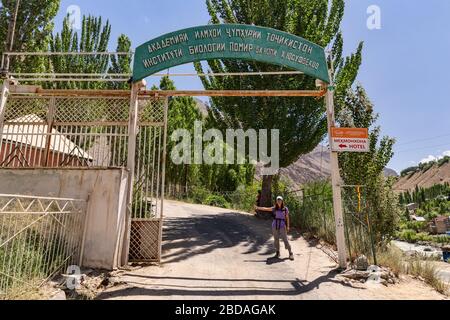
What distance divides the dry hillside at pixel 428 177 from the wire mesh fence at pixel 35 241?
10242cm

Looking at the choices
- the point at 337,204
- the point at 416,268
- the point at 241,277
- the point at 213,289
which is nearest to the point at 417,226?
the point at 416,268

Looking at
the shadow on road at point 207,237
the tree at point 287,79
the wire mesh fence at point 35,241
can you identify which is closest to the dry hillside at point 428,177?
the tree at point 287,79

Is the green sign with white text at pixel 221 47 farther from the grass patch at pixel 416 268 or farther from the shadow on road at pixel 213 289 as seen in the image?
the grass patch at pixel 416 268

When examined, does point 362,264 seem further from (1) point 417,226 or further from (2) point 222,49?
(1) point 417,226

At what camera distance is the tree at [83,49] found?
19312 mm

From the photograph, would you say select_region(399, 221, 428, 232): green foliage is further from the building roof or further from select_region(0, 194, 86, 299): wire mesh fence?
select_region(0, 194, 86, 299): wire mesh fence

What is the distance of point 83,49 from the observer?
2044 centimetres

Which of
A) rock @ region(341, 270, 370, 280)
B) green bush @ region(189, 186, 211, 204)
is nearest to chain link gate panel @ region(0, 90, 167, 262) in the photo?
rock @ region(341, 270, 370, 280)

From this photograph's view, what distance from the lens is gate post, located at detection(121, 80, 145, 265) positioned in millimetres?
7316

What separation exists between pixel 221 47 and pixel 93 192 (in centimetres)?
459

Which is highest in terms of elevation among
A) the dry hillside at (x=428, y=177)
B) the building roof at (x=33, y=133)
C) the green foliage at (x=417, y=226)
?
the dry hillside at (x=428, y=177)

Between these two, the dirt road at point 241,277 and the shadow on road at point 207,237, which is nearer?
the dirt road at point 241,277
